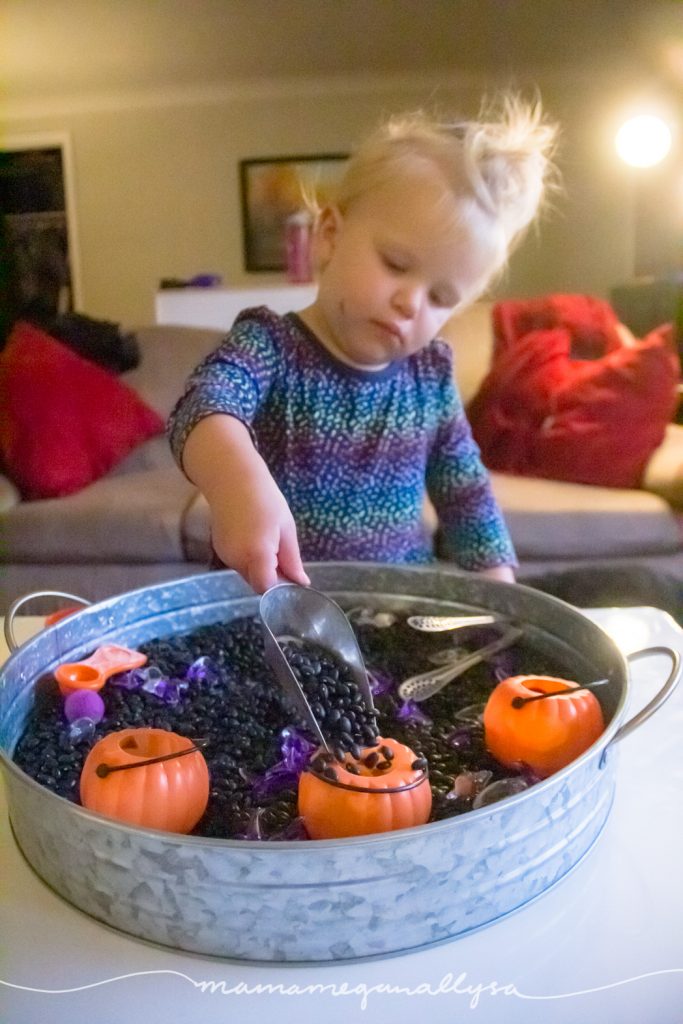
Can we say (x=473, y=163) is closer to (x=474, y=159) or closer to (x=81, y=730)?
(x=474, y=159)

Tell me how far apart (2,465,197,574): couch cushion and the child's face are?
32.7 inches

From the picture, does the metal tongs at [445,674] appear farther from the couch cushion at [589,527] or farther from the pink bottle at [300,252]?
the pink bottle at [300,252]

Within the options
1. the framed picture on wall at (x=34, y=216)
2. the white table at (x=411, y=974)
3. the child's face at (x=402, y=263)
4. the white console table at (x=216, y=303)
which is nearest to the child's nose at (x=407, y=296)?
the child's face at (x=402, y=263)

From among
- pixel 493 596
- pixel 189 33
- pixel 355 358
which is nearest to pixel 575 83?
pixel 189 33

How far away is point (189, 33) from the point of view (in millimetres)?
970

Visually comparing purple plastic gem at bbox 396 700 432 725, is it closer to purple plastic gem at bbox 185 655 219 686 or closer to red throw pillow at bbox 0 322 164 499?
purple plastic gem at bbox 185 655 219 686

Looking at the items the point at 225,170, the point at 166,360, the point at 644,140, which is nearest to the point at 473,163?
the point at 644,140

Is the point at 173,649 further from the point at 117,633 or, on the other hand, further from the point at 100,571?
the point at 100,571

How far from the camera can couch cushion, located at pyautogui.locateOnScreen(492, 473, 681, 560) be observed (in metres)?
1.45

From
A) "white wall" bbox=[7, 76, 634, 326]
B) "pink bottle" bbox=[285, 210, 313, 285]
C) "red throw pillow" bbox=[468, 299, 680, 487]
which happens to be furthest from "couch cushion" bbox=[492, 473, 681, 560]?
"pink bottle" bbox=[285, 210, 313, 285]

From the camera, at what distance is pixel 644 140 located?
3.99 feet

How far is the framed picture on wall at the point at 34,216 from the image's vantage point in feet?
3.88

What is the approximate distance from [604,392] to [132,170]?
2.01 meters

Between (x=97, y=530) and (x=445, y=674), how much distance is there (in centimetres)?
113
